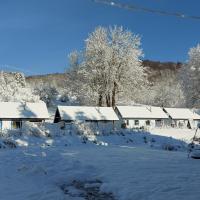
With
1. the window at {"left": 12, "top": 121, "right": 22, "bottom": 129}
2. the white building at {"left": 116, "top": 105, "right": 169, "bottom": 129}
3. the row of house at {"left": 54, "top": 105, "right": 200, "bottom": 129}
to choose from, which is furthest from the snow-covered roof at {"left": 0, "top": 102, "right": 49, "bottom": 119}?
→ the white building at {"left": 116, "top": 105, "right": 169, "bottom": 129}

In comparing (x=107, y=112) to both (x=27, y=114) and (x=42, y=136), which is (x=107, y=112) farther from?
(x=42, y=136)

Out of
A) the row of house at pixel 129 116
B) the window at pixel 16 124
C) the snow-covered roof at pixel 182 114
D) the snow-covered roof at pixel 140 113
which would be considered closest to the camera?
the window at pixel 16 124

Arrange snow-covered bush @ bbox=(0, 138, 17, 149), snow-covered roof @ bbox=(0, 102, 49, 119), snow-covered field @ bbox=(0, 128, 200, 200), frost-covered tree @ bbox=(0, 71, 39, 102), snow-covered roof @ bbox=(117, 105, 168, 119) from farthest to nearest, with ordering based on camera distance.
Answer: frost-covered tree @ bbox=(0, 71, 39, 102), snow-covered roof @ bbox=(117, 105, 168, 119), snow-covered roof @ bbox=(0, 102, 49, 119), snow-covered bush @ bbox=(0, 138, 17, 149), snow-covered field @ bbox=(0, 128, 200, 200)

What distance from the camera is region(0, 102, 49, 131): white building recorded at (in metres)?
50.3

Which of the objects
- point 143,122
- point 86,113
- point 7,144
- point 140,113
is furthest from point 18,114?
point 7,144

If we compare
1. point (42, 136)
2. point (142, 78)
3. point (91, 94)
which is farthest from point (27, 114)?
point (42, 136)

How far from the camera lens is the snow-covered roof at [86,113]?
53.8 m

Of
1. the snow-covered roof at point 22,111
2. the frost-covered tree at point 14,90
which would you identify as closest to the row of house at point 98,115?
the snow-covered roof at point 22,111

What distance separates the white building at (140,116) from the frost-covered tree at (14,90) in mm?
24877

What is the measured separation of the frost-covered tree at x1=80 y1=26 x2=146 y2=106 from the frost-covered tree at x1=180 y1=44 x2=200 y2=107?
9.31 metres

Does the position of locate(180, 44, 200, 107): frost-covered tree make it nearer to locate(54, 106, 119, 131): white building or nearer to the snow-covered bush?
locate(54, 106, 119, 131): white building

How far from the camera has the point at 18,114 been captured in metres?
50.9

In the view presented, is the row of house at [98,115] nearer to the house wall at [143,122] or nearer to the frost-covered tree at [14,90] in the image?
the house wall at [143,122]

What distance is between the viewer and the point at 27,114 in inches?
2026
